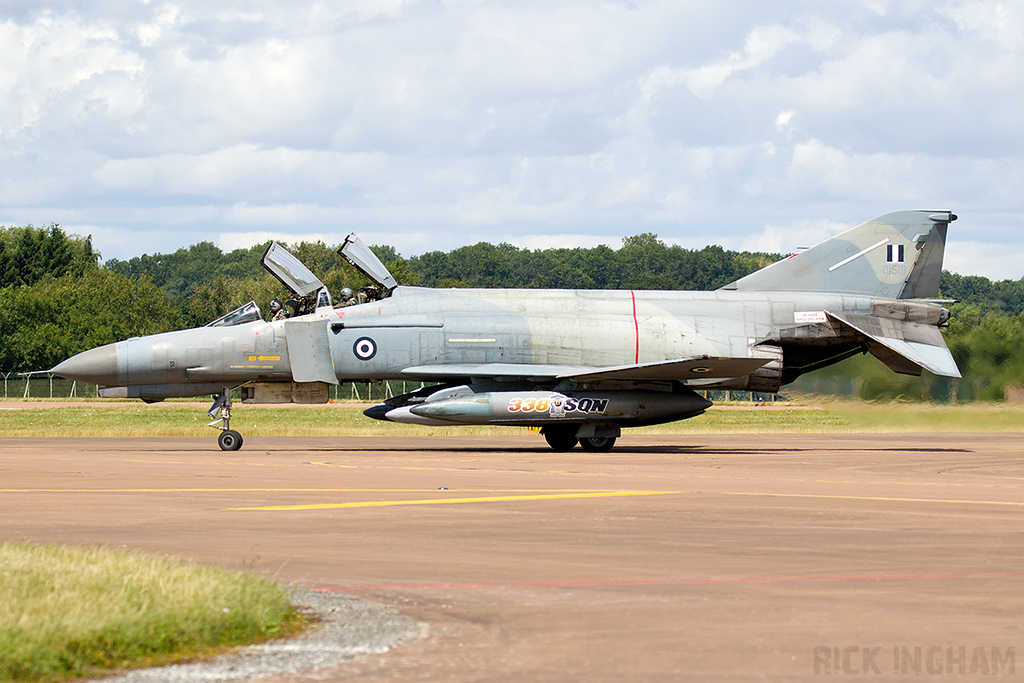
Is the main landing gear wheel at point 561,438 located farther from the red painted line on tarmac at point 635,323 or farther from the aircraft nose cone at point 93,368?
the aircraft nose cone at point 93,368

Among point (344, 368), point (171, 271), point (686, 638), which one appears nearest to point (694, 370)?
point (344, 368)

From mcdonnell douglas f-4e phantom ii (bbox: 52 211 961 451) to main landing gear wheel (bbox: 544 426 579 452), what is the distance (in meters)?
0.03

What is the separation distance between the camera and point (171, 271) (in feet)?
623

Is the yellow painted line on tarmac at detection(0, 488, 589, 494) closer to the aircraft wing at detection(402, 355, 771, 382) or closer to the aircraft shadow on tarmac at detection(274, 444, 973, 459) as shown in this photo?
the aircraft shadow on tarmac at detection(274, 444, 973, 459)

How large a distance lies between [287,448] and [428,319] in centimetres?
436

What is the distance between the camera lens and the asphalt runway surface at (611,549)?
19.6 ft

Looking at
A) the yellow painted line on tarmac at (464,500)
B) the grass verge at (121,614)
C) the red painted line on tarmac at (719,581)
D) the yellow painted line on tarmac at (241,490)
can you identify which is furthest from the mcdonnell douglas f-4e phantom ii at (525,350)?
the grass verge at (121,614)

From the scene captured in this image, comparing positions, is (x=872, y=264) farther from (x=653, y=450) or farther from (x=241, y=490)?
(x=241, y=490)

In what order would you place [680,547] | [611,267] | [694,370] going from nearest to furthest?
[680,547] → [694,370] → [611,267]

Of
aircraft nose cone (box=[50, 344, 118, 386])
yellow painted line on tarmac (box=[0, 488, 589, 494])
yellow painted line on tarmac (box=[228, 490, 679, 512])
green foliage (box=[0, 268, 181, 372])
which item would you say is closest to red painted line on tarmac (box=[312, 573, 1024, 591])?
yellow painted line on tarmac (box=[228, 490, 679, 512])

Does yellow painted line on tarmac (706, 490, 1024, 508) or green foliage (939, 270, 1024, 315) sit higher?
green foliage (939, 270, 1024, 315)

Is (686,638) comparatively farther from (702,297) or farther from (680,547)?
(702,297)

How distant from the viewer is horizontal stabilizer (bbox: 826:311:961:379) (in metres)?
25.1

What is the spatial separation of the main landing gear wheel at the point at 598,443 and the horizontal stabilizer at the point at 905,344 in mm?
5819
